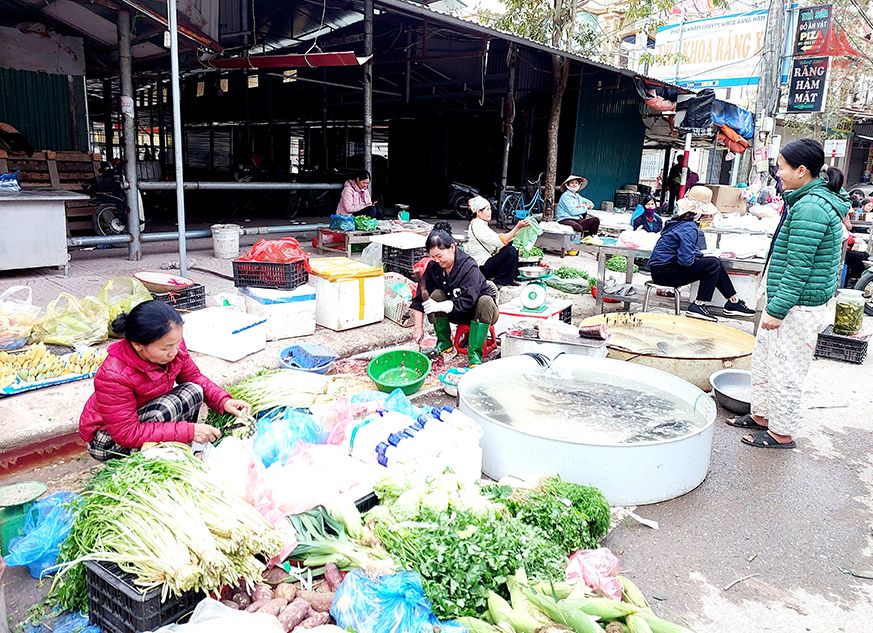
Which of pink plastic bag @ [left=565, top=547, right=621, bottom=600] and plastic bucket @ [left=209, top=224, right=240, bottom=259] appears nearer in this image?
pink plastic bag @ [left=565, top=547, right=621, bottom=600]

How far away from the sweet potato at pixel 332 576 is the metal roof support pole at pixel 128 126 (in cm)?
696

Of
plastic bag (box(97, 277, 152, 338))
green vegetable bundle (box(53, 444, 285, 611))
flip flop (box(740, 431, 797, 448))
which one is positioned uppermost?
plastic bag (box(97, 277, 152, 338))

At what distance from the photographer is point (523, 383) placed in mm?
4684

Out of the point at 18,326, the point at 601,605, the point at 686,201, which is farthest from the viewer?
the point at 686,201

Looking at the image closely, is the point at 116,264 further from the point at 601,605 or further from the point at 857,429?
the point at 857,429

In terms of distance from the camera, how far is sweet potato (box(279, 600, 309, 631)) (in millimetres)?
2289

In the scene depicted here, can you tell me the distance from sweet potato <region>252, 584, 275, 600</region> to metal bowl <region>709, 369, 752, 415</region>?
4.03m

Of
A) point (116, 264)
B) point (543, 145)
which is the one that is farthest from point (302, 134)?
point (116, 264)

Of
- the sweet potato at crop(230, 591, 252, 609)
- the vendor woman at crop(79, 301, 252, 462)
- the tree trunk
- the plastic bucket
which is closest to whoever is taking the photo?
the sweet potato at crop(230, 591, 252, 609)

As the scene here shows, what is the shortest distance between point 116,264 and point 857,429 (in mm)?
8456

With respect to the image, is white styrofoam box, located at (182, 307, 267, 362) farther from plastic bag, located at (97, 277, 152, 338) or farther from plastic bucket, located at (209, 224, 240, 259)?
plastic bucket, located at (209, 224, 240, 259)

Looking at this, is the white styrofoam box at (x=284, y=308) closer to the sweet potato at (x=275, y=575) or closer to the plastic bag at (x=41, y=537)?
the plastic bag at (x=41, y=537)

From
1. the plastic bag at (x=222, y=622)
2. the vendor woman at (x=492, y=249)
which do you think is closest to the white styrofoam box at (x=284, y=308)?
the vendor woman at (x=492, y=249)

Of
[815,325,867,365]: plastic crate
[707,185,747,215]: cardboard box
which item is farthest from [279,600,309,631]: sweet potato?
[707,185,747,215]: cardboard box
